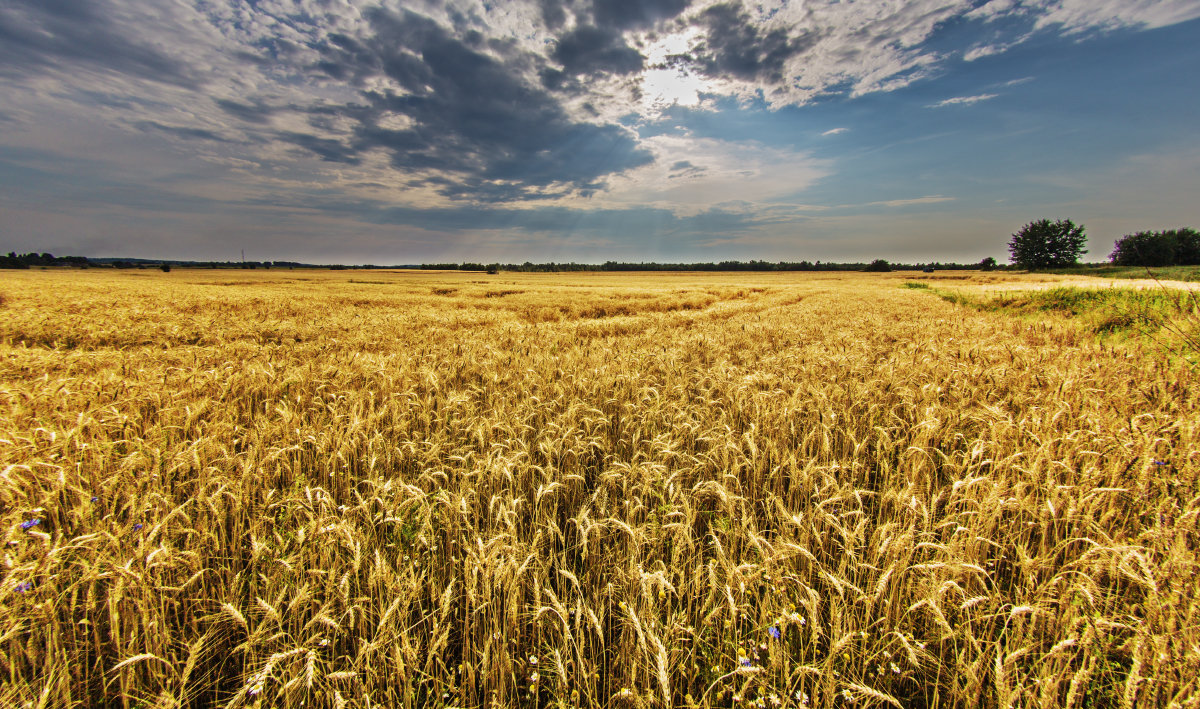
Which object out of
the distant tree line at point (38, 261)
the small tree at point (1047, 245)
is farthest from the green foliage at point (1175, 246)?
the distant tree line at point (38, 261)

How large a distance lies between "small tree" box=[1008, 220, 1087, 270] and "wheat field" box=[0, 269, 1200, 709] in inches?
5191

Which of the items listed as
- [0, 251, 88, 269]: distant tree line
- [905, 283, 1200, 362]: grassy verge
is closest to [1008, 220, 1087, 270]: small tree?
[905, 283, 1200, 362]: grassy verge

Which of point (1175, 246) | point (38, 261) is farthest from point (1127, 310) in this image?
point (38, 261)

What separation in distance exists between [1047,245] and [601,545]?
14119 centimetres

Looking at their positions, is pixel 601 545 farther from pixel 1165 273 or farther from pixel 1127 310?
pixel 1165 273

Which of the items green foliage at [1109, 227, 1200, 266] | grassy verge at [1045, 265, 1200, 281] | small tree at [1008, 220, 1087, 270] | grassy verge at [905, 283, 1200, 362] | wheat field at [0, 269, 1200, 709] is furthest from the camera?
small tree at [1008, 220, 1087, 270]

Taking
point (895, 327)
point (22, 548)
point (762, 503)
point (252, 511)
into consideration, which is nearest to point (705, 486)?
point (762, 503)

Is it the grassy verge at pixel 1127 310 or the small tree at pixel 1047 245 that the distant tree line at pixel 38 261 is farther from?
the small tree at pixel 1047 245

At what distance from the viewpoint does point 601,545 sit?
92.6 inches

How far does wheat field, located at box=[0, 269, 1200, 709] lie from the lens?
1.57m

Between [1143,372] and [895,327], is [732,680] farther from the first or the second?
[895,327]

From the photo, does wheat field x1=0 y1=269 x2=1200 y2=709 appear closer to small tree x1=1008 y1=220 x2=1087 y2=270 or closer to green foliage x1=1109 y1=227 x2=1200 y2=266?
green foliage x1=1109 y1=227 x2=1200 y2=266

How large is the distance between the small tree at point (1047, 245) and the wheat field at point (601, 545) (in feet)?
433

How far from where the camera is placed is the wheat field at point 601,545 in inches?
61.7
